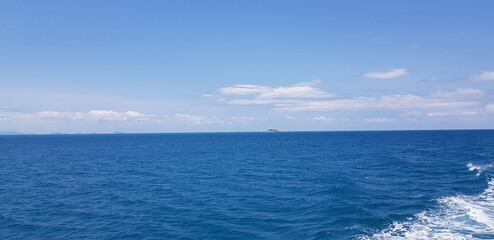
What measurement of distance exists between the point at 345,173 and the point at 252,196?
75.4ft

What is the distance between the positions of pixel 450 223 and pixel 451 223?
0.09 m

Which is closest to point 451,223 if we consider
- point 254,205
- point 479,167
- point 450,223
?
point 450,223

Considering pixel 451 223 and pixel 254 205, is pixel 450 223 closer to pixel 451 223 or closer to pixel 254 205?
pixel 451 223

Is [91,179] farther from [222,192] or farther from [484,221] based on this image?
[484,221]

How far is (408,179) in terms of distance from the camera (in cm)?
4541

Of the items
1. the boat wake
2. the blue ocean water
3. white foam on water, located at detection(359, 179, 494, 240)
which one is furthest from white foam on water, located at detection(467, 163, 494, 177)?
white foam on water, located at detection(359, 179, 494, 240)

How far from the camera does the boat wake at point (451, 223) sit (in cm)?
2300

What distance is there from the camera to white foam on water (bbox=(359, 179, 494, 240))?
75.4ft

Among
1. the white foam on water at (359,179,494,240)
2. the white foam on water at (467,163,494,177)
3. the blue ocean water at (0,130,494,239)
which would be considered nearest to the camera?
the white foam on water at (359,179,494,240)

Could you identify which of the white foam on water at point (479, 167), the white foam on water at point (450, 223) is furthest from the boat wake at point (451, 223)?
the white foam on water at point (479, 167)

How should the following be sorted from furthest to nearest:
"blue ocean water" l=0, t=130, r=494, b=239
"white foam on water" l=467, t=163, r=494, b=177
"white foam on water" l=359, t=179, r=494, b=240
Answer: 1. "white foam on water" l=467, t=163, r=494, b=177
2. "blue ocean water" l=0, t=130, r=494, b=239
3. "white foam on water" l=359, t=179, r=494, b=240

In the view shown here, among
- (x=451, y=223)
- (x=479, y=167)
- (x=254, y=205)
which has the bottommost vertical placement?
(x=254, y=205)

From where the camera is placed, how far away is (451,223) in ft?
84.2

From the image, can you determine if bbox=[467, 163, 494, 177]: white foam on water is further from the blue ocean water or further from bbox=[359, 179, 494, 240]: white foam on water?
bbox=[359, 179, 494, 240]: white foam on water
